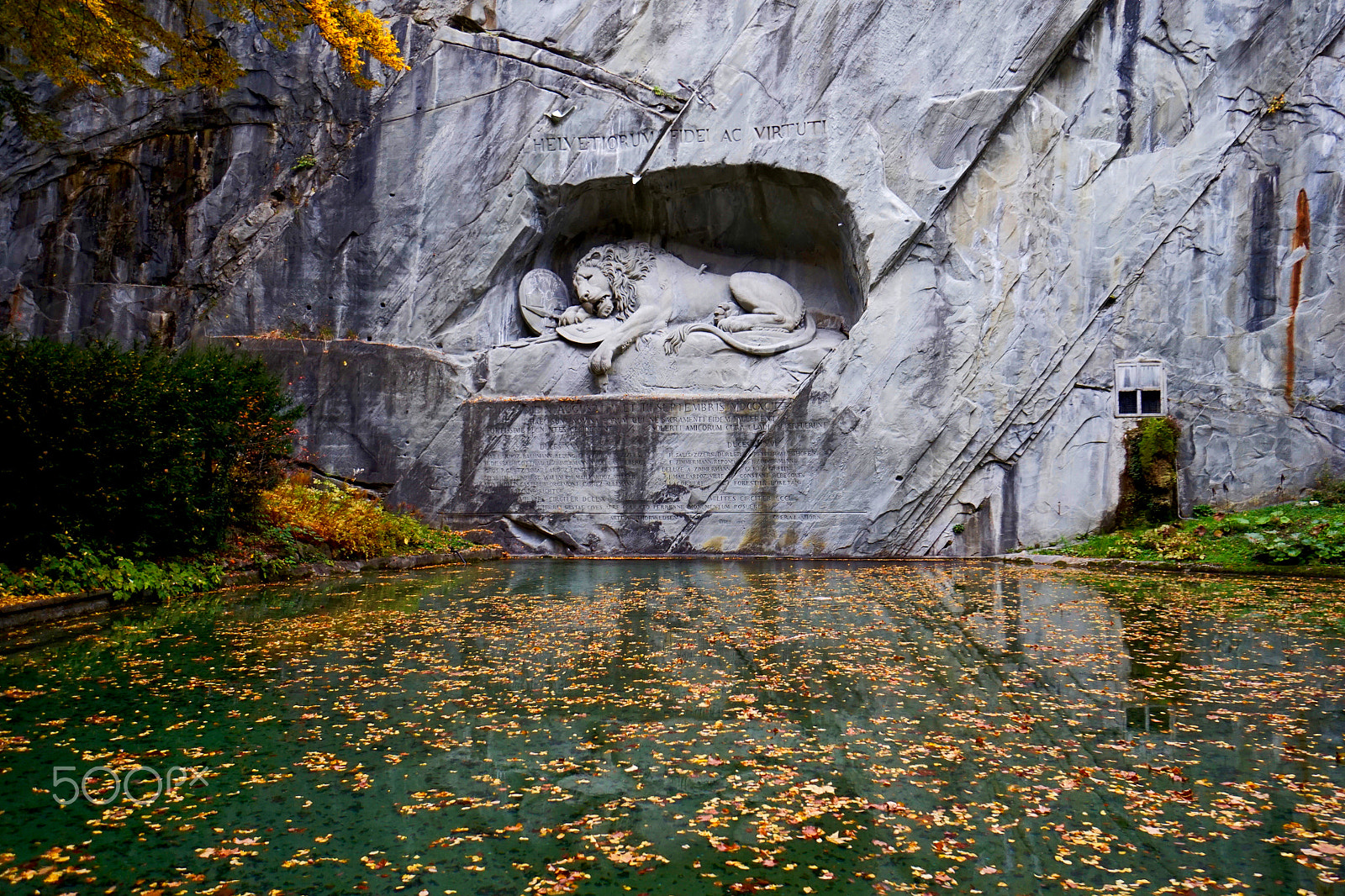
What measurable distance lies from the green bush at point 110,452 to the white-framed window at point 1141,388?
9.61 m

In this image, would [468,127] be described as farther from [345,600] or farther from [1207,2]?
[1207,2]

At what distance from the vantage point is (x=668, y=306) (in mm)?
12172

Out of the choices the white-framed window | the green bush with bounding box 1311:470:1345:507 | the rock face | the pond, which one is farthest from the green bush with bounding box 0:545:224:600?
the green bush with bounding box 1311:470:1345:507

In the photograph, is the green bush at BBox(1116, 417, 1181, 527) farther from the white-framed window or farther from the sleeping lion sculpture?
the sleeping lion sculpture

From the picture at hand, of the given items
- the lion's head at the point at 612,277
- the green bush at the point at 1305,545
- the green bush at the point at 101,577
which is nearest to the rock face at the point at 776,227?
the lion's head at the point at 612,277

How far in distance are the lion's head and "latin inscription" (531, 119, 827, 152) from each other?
1.42 m

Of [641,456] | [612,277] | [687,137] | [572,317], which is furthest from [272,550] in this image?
[687,137]

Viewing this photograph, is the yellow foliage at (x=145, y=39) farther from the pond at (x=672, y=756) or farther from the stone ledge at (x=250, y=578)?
the pond at (x=672, y=756)

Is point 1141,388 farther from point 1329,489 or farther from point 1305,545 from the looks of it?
point 1305,545

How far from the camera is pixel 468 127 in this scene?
39.0 feet

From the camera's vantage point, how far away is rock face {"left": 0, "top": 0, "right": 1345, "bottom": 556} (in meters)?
10.5

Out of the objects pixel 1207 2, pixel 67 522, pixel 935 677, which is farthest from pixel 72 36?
pixel 1207 2

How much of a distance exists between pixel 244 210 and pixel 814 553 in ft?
29.7

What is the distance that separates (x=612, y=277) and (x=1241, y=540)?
319 inches
